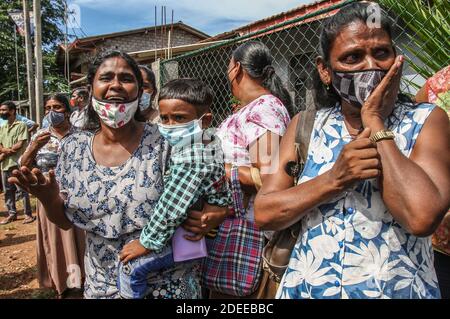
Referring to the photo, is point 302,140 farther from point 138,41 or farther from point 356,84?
point 138,41

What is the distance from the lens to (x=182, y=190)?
1.55 m

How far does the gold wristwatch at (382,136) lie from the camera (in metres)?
1.09

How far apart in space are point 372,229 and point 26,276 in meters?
4.48

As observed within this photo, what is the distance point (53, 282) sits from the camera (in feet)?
12.4

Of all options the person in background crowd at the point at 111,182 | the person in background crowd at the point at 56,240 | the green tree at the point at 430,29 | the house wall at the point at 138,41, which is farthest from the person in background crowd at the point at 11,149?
the house wall at the point at 138,41

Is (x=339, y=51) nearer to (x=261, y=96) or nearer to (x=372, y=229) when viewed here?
(x=372, y=229)

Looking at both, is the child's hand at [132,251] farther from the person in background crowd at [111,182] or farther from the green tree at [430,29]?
the green tree at [430,29]

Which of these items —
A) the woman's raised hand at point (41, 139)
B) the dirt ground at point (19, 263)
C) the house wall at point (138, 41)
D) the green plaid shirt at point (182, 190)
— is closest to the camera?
the green plaid shirt at point (182, 190)

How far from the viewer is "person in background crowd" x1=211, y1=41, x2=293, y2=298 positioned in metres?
1.87

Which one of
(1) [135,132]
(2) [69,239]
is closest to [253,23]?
(2) [69,239]

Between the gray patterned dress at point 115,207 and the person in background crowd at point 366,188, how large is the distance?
1.77 ft

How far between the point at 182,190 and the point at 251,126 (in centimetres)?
56

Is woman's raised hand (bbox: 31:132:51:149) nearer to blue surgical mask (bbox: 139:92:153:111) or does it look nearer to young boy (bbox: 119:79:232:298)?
blue surgical mask (bbox: 139:92:153:111)

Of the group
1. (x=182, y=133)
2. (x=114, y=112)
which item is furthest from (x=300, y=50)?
(x=114, y=112)
